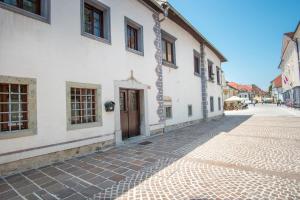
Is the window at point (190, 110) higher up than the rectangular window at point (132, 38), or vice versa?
the rectangular window at point (132, 38)

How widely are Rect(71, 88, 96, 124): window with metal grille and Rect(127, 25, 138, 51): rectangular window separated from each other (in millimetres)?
3028

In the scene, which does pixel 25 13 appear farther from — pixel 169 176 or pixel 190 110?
pixel 190 110

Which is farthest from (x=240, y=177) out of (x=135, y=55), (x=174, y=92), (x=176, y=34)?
(x=176, y=34)

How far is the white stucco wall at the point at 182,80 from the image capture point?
10.7m

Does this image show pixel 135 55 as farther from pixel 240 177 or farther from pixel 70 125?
pixel 240 177

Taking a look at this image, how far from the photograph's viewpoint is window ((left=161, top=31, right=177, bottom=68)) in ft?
34.6

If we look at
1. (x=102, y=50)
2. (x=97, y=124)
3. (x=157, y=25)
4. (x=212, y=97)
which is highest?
(x=157, y=25)

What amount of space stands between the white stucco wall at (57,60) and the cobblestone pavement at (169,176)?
2.90 ft

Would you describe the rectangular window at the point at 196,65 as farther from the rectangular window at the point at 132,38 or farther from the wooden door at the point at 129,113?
the wooden door at the point at 129,113

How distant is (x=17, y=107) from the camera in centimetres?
464

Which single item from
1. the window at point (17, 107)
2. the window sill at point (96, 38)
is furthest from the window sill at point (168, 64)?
the window at point (17, 107)

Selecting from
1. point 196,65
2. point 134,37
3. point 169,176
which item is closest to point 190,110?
point 196,65

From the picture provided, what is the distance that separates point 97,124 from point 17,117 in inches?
90.9

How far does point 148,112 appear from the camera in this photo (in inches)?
347
